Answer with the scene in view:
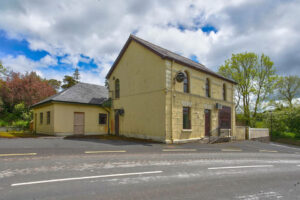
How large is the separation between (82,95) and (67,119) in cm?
327

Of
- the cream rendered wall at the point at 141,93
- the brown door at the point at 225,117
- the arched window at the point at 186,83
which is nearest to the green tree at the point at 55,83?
the cream rendered wall at the point at 141,93

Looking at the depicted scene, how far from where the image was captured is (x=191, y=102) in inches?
622

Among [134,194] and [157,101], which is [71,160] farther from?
[157,101]

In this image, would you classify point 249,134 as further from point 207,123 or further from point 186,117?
point 186,117

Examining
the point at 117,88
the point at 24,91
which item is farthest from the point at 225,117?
the point at 24,91

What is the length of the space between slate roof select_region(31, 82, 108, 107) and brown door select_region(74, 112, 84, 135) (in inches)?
51.4

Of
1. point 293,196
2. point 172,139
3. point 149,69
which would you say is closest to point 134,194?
point 293,196

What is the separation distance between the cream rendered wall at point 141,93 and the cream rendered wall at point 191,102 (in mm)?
609

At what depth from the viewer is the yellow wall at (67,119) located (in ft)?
54.1

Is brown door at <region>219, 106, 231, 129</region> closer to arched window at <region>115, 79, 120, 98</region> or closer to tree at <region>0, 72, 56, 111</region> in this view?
arched window at <region>115, 79, 120, 98</region>

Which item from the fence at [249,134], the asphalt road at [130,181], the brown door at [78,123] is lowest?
the fence at [249,134]

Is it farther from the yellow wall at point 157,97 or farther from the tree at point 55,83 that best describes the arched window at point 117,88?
the tree at point 55,83

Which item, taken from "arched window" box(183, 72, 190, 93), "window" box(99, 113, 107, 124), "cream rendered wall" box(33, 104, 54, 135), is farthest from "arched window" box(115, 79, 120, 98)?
"arched window" box(183, 72, 190, 93)

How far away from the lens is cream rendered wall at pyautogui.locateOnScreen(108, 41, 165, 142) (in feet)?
47.2
